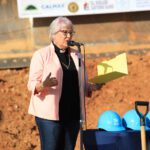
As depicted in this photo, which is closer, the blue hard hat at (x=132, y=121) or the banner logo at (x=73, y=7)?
the blue hard hat at (x=132, y=121)

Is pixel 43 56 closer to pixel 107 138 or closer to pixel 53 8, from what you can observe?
pixel 107 138

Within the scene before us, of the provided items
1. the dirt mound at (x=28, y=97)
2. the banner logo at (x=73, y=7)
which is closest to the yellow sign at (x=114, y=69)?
the dirt mound at (x=28, y=97)

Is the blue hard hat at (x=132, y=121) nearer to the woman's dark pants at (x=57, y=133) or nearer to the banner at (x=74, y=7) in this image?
the woman's dark pants at (x=57, y=133)

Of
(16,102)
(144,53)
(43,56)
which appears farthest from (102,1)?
(43,56)

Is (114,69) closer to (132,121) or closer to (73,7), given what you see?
(132,121)

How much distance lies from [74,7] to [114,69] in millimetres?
5294

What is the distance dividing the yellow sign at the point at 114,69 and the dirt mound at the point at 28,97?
3.47 m

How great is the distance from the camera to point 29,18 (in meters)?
10.3

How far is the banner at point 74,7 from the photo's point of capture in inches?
398

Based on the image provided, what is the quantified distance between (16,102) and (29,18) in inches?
65.1

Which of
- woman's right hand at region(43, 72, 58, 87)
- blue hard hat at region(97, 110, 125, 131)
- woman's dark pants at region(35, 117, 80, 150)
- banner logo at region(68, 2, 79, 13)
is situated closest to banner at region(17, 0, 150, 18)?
banner logo at region(68, 2, 79, 13)

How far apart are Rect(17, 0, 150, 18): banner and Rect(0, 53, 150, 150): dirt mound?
0.79 meters

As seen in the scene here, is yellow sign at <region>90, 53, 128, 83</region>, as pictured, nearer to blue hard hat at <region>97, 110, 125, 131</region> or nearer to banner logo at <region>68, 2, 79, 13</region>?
blue hard hat at <region>97, 110, 125, 131</region>

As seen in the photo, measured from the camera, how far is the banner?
33.2ft
